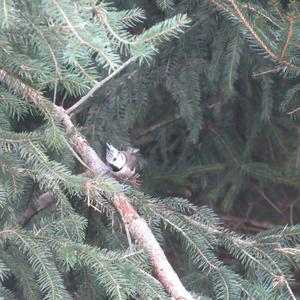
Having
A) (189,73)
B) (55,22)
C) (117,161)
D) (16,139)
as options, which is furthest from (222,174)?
(55,22)

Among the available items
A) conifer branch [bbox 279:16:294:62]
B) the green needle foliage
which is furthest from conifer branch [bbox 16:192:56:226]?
conifer branch [bbox 279:16:294:62]

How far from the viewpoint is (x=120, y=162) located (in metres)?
2.45

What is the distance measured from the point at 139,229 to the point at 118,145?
857 mm

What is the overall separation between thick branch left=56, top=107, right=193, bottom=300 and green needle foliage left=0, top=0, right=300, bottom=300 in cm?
3

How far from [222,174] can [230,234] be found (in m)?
1.45

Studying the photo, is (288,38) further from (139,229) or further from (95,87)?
(139,229)

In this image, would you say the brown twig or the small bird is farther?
the small bird

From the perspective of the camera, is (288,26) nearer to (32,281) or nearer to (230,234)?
(230,234)

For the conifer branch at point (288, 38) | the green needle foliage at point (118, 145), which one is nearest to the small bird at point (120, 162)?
the green needle foliage at point (118, 145)

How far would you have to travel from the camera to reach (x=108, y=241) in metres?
2.21

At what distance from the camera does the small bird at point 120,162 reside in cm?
237

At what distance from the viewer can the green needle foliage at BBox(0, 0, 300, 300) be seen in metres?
1.62

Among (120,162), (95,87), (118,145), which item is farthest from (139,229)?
(118,145)

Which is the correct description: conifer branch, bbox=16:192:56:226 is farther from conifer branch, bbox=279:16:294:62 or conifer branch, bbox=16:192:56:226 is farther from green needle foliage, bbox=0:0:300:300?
conifer branch, bbox=279:16:294:62
